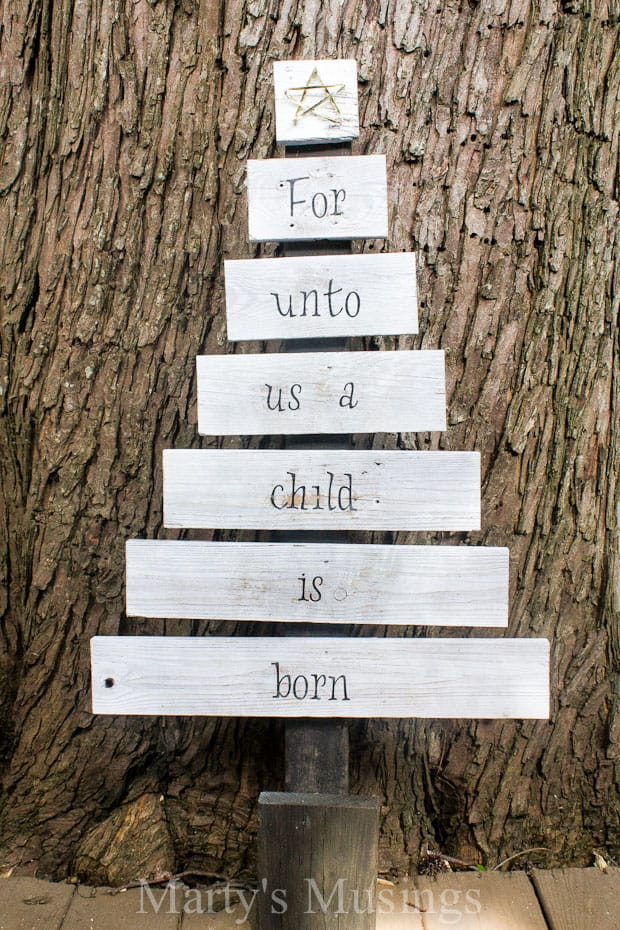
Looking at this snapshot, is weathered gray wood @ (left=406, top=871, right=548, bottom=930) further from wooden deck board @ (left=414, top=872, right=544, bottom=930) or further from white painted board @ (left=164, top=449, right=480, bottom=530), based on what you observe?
white painted board @ (left=164, top=449, right=480, bottom=530)

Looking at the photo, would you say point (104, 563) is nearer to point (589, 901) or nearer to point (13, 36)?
point (13, 36)

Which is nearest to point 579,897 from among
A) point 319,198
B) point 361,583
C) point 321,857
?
point 321,857

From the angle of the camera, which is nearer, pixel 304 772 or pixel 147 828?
pixel 304 772

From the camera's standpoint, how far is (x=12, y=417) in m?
1.94

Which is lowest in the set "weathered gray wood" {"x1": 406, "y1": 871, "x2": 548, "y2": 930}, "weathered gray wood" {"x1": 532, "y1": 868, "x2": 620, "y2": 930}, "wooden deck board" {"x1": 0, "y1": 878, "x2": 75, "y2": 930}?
"wooden deck board" {"x1": 0, "y1": 878, "x2": 75, "y2": 930}

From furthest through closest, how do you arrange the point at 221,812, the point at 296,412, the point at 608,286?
the point at 221,812, the point at 608,286, the point at 296,412

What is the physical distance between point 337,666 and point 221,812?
673mm

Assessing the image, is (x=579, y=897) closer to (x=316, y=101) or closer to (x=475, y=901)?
(x=475, y=901)

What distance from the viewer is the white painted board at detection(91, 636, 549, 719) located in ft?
5.28

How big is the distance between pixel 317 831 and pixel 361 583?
0.52 meters

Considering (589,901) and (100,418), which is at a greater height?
(100,418)

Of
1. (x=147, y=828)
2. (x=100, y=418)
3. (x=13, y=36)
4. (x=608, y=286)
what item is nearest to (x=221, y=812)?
(x=147, y=828)

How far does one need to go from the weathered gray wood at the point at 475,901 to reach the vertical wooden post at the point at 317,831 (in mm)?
290

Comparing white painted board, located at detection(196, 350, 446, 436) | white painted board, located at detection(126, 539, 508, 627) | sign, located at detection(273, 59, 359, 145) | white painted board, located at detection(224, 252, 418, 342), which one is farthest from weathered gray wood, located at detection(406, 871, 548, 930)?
sign, located at detection(273, 59, 359, 145)
